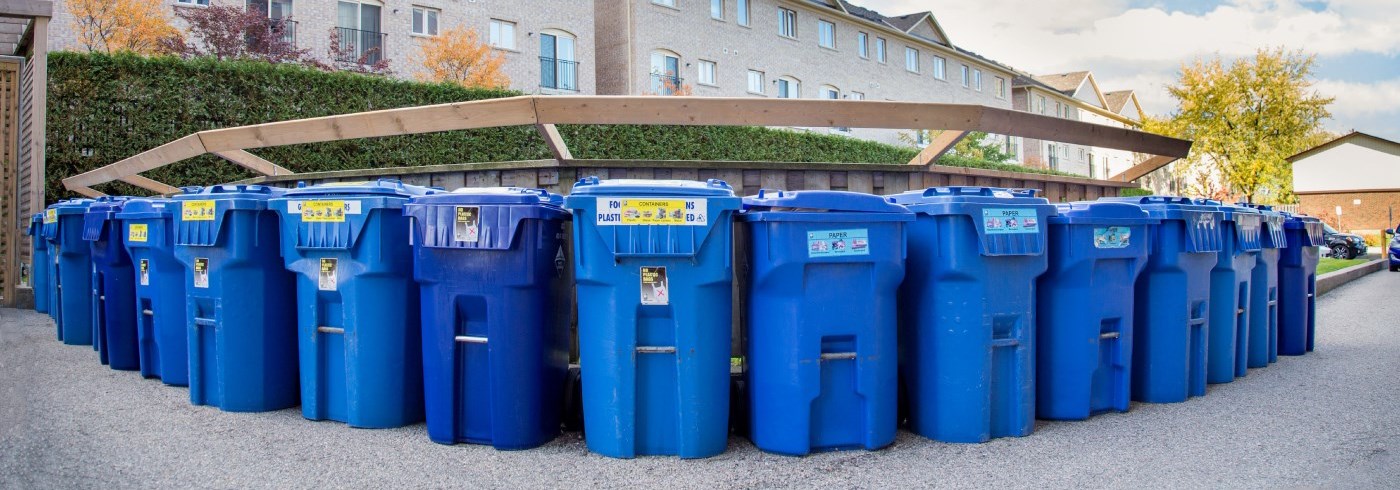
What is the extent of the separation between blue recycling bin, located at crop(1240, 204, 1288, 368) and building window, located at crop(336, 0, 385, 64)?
1749 centimetres

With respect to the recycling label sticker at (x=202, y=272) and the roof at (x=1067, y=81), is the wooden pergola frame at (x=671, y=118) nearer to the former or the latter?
the recycling label sticker at (x=202, y=272)

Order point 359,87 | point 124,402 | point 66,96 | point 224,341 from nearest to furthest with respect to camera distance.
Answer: point 224,341
point 124,402
point 66,96
point 359,87

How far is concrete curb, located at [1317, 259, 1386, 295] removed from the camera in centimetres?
1291

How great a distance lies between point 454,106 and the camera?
6.20 meters

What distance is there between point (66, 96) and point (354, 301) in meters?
9.18

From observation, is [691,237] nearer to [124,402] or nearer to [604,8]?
[124,402]

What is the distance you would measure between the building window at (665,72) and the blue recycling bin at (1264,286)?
61.8 feet

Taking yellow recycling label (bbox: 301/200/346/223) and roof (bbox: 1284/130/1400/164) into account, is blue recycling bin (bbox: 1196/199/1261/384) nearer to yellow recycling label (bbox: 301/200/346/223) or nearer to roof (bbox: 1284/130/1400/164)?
yellow recycling label (bbox: 301/200/346/223)

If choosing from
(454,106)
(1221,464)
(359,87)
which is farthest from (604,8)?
(1221,464)

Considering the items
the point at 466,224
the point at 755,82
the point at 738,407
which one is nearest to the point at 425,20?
the point at 755,82

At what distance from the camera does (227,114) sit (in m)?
11.9

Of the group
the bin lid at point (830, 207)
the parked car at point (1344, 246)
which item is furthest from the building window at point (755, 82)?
the bin lid at point (830, 207)

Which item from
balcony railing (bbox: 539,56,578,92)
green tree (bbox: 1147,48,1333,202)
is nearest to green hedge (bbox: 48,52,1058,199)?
balcony railing (bbox: 539,56,578,92)

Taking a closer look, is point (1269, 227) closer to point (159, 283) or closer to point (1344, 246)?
point (159, 283)
